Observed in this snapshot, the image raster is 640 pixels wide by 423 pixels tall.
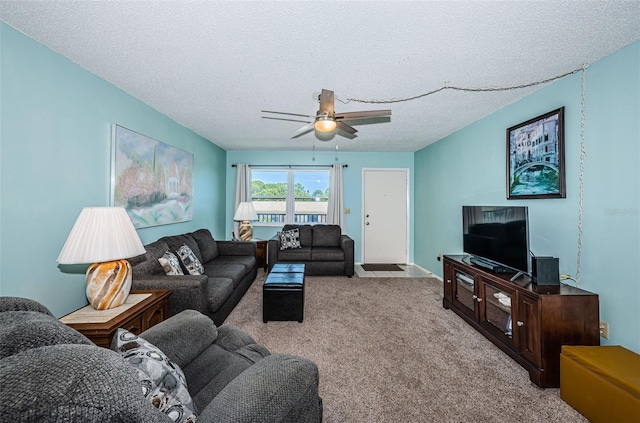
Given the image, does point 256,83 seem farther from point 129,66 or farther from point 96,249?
point 96,249

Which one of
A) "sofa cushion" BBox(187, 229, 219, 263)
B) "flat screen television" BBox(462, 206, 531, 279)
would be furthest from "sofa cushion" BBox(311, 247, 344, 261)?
"flat screen television" BBox(462, 206, 531, 279)

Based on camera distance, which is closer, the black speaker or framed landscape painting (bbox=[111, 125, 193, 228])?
the black speaker

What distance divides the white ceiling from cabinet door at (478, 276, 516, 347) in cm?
191

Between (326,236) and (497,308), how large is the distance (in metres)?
3.28

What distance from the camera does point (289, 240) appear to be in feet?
16.5

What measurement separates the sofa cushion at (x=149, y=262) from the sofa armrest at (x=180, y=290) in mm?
132

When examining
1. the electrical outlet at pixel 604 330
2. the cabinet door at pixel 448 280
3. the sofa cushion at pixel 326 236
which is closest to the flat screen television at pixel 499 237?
the cabinet door at pixel 448 280

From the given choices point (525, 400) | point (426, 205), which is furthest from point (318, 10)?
point (426, 205)

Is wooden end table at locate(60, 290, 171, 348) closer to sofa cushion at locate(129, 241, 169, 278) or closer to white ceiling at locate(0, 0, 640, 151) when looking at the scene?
sofa cushion at locate(129, 241, 169, 278)

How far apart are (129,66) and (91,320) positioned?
200cm

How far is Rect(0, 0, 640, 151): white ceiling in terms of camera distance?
5.09ft

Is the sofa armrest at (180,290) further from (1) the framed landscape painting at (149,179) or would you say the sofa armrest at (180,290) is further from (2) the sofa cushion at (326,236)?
(2) the sofa cushion at (326,236)

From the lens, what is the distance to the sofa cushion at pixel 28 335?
2.03 ft

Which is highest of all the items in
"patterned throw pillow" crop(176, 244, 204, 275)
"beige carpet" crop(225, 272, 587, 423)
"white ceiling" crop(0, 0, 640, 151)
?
"white ceiling" crop(0, 0, 640, 151)
